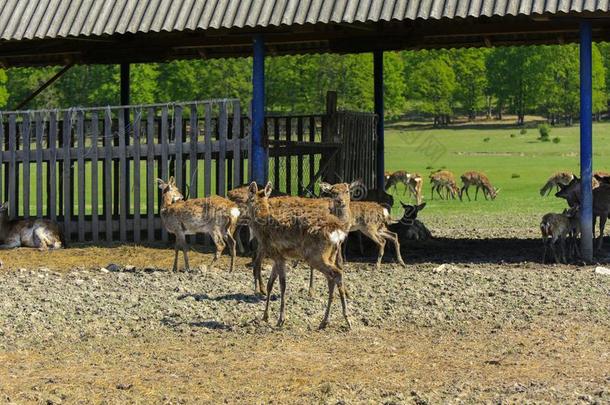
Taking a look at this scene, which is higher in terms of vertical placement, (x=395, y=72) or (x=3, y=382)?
(x=395, y=72)

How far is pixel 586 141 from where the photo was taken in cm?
1762

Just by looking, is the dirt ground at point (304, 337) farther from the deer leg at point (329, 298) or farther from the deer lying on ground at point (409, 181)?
the deer lying on ground at point (409, 181)

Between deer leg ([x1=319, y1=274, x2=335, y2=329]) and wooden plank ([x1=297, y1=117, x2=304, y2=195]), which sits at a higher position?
wooden plank ([x1=297, y1=117, x2=304, y2=195])

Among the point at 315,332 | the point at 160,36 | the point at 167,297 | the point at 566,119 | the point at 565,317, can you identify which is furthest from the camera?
the point at 566,119

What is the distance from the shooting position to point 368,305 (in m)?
13.4

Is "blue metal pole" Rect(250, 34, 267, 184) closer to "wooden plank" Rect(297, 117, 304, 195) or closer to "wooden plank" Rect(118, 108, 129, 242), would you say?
"wooden plank" Rect(118, 108, 129, 242)

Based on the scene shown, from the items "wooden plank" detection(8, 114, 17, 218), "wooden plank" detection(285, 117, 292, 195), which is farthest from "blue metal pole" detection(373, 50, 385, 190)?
"wooden plank" detection(8, 114, 17, 218)

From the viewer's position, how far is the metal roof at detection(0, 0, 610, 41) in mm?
17094

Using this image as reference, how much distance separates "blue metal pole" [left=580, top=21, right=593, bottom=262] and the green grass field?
12.9 meters

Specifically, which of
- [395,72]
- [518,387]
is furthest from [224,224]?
[395,72]

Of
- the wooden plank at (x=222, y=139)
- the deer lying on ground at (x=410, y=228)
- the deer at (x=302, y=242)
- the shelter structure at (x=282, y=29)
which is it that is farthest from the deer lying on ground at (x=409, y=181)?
the deer at (x=302, y=242)

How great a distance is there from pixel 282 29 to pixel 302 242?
6803mm

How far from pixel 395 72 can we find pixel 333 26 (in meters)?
68.1

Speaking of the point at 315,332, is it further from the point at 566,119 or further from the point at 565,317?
the point at 566,119
